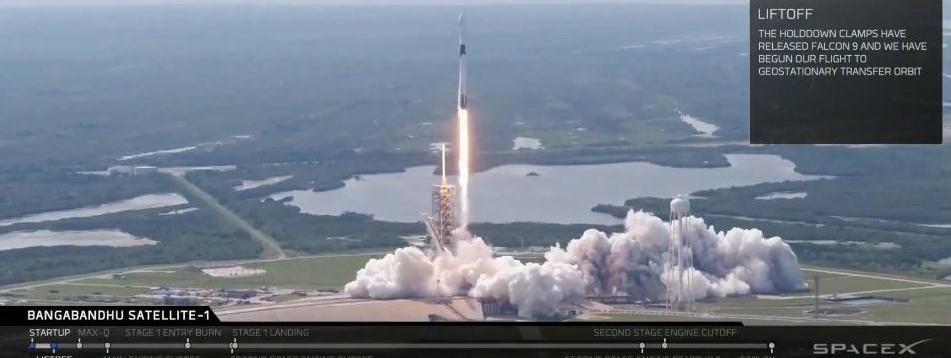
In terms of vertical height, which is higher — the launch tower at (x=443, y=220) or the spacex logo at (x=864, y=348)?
the launch tower at (x=443, y=220)

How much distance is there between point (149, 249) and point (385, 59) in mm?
15639

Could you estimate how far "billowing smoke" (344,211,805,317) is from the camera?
4725 centimetres

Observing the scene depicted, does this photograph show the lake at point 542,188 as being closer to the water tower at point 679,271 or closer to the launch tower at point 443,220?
the launch tower at point 443,220

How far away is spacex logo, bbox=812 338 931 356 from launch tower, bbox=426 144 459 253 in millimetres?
30616

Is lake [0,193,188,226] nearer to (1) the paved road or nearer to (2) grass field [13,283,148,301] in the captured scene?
(1) the paved road

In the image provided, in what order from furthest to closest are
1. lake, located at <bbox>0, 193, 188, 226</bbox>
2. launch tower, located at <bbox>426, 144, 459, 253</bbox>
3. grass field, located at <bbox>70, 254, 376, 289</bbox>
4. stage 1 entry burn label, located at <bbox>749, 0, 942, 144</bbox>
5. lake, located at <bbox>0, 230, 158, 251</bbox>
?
1. lake, located at <bbox>0, 193, 188, 226</bbox>
2. lake, located at <bbox>0, 230, 158, 251</bbox>
3. grass field, located at <bbox>70, 254, 376, 289</bbox>
4. launch tower, located at <bbox>426, 144, 459, 253</bbox>
5. stage 1 entry burn label, located at <bbox>749, 0, 942, 144</bbox>

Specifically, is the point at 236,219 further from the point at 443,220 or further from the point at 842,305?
the point at 842,305

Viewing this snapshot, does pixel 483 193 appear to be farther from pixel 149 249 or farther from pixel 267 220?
pixel 149 249

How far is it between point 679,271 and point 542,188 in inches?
772

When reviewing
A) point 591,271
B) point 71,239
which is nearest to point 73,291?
point 71,239

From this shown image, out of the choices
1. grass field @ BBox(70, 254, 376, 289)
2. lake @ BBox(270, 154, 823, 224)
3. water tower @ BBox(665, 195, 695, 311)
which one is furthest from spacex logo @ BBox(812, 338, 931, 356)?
lake @ BBox(270, 154, 823, 224)

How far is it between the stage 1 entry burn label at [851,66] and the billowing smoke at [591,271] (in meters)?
23.2

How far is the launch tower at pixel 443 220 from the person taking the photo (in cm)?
5022

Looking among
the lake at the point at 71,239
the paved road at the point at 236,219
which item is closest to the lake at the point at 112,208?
the paved road at the point at 236,219
